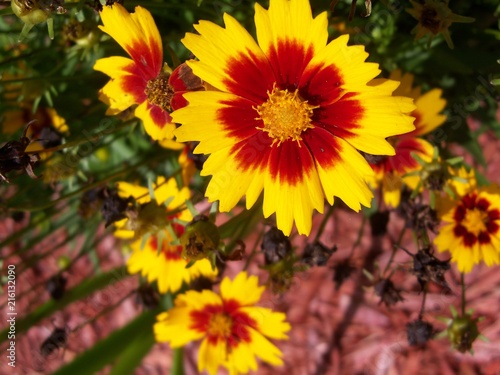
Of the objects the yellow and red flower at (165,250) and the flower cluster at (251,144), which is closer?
the flower cluster at (251,144)

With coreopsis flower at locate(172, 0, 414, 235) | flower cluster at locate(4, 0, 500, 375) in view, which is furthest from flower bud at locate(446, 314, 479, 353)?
coreopsis flower at locate(172, 0, 414, 235)

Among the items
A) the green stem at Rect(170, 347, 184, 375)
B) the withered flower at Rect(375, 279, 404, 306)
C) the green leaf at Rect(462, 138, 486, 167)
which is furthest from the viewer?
the green stem at Rect(170, 347, 184, 375)

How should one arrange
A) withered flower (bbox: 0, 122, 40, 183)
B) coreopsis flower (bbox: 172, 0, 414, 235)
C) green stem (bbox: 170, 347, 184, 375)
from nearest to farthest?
coreopsis flower (bbox: 172, 0, 414, 235) < withered flower (bbox: 0, 122, 40, 183) < green stem (bbox: 170, 347, 184, 375)

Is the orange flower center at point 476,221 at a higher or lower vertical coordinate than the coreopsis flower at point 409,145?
lower

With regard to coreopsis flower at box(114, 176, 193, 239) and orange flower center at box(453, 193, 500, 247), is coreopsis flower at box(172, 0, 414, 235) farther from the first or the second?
orange flower center at box(453, 193, 500, 247)

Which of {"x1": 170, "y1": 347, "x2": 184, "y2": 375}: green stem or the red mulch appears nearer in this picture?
{"x1": 170, "y1": 347, "x2": 184, "y2": 375}: green stem

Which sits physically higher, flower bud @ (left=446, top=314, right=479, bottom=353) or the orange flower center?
the orange flower center

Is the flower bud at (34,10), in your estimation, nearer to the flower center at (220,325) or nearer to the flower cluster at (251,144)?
the flower cluster at (251,144)

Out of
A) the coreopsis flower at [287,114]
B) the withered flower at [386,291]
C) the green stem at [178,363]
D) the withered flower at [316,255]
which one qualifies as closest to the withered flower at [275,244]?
the withered flower at [316,255]
